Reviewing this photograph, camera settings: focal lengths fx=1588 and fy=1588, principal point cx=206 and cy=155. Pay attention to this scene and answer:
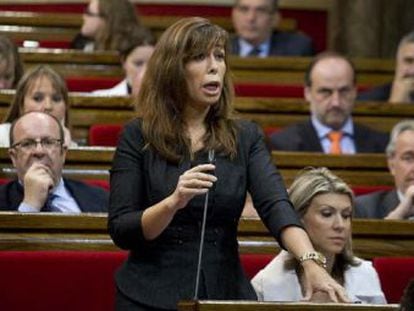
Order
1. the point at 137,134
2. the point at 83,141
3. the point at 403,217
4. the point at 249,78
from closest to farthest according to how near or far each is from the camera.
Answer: the point at 137,134
the point at 403,217
the point at 83,141
the point at 249,78

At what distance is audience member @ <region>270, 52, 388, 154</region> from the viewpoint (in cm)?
479

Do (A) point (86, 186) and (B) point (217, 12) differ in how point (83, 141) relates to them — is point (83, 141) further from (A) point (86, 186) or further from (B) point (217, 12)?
(B) point (217, 12)

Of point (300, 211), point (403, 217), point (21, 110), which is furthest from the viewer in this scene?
point (21, 110)

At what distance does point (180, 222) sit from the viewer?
274cm

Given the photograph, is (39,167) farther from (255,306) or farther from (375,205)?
(255,306)

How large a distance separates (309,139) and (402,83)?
0.63 m

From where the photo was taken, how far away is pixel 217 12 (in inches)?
280

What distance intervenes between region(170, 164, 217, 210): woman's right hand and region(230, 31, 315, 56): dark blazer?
11.3 feet

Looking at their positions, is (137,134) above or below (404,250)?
above

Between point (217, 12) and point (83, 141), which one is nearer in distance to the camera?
point (83, 141)

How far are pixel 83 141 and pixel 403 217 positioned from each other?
1191 millimetres

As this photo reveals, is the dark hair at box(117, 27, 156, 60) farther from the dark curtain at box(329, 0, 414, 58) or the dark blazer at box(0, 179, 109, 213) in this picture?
the dark blazer at box(0, 179, 109, 213)

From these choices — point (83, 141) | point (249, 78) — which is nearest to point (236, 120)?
point (83, 141)

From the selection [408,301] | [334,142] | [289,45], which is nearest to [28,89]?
[334,142]
